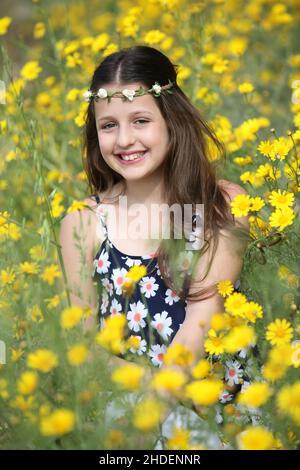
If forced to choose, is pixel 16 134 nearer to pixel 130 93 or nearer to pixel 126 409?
pixel 130 93

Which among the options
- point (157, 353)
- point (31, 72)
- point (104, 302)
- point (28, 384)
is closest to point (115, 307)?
point (104, 302)

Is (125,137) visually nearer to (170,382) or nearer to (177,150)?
(177,150)

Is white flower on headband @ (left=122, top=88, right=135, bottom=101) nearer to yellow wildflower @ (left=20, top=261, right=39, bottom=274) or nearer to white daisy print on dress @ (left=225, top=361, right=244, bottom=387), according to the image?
yellow wildflower @ (left=20, top=261, right=39, bottom=274)

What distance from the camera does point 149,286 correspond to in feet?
5.81

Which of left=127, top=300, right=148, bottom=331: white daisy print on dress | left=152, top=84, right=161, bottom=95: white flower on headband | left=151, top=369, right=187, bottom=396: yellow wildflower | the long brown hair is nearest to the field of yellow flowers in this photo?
left=151, top=369, right=187, bottom=396: yellow wildflower

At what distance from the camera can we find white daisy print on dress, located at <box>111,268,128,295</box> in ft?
5.86

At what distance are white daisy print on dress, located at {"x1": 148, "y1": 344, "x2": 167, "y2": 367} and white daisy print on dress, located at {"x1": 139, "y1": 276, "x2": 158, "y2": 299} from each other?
140mm

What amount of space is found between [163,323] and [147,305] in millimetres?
63

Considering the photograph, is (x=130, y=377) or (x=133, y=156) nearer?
(x=130, y=377)

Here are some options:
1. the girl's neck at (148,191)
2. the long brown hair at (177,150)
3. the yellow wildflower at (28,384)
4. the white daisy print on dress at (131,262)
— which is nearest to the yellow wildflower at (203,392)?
the yellow wildflower at (28,384)

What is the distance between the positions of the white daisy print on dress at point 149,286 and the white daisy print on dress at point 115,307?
8 centimetres

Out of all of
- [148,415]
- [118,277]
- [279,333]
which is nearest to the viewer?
[148,415]

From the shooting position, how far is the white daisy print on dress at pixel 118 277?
Result: 5.86ft

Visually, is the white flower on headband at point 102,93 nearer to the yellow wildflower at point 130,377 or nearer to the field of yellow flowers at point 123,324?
the field of yellow flowers at point 123,324
